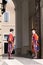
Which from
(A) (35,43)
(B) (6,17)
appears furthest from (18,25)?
(B) (6,17)

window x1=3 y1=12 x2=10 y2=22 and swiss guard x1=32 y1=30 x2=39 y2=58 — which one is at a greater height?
window x1=3 y1=12 x2=10 y2=22

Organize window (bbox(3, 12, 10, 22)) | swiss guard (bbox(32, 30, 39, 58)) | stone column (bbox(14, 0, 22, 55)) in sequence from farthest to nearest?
window (bbox(3, 12, 10, 22))
stone column (bbox(14, 0, 22, 55))
swiss guard (bbox(32, 30, 39, 58))

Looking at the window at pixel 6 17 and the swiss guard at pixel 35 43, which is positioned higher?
the window at pixel 6 17

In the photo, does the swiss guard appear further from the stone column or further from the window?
the window

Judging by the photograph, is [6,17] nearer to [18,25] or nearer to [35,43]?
[18,25]

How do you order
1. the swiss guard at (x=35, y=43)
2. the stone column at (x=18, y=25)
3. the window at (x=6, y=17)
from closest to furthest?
the swiss guard at (x=35, y=43) → the stone column at (x=18, y=25) → the window at (x=6, y=17)

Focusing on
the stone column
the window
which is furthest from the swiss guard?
the window

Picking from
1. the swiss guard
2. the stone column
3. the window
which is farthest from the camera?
the window

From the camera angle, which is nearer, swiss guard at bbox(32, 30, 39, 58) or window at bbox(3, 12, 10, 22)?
swiss guard at bbox(32, 30, 39, 58)

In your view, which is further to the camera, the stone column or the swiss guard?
the stone column

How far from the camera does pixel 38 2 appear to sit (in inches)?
635

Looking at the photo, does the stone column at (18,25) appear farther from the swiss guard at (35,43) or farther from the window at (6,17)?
the window at (6,17)

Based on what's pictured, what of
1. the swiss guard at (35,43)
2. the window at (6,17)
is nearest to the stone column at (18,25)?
the swiss guard at (35,43)

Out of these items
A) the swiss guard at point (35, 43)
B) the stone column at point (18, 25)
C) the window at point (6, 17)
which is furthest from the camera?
the window at point (6, 17)
